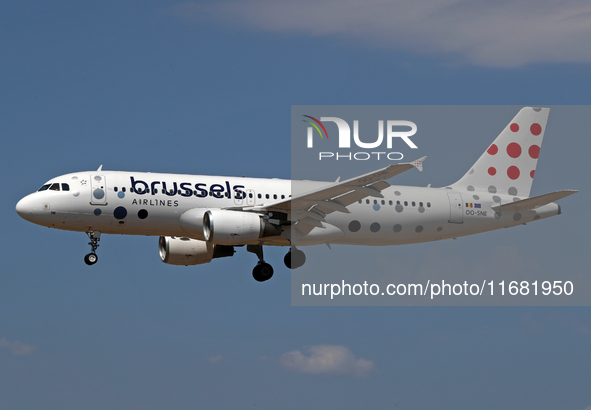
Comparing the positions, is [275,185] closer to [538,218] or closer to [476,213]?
[476,213]

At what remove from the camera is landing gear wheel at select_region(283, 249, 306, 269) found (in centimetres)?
4175

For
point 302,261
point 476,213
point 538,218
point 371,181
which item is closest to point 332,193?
point 371,181

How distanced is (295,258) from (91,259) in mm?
9562

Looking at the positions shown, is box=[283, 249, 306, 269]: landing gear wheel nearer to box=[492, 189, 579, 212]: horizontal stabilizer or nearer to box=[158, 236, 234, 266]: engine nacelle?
box=[158, 236, 234, 266]: engine nacelle

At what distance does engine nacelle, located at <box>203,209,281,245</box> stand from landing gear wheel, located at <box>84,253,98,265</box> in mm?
5196

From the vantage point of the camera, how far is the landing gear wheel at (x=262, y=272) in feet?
137

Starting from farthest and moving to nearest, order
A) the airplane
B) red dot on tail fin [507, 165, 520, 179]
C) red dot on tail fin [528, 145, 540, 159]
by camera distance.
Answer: red dot on tail fin [528, 145, 540, 159]
red dot on tail fin [507, 165, 520, 179]
the airplane

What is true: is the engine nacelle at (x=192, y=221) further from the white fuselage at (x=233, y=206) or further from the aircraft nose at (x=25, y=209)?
the aircraft nose at (x=25, y=209)

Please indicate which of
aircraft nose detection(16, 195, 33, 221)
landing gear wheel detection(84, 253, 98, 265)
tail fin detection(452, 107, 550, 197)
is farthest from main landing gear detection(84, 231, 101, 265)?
tail fin detection(452, 107, 550, 197)

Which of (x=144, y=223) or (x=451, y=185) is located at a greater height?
(x=451, y=185)

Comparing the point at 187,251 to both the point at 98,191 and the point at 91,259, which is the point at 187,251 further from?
the point at 98,191

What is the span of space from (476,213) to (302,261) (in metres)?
9.00

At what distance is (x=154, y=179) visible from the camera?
38438mm

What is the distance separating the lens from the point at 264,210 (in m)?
38.5
